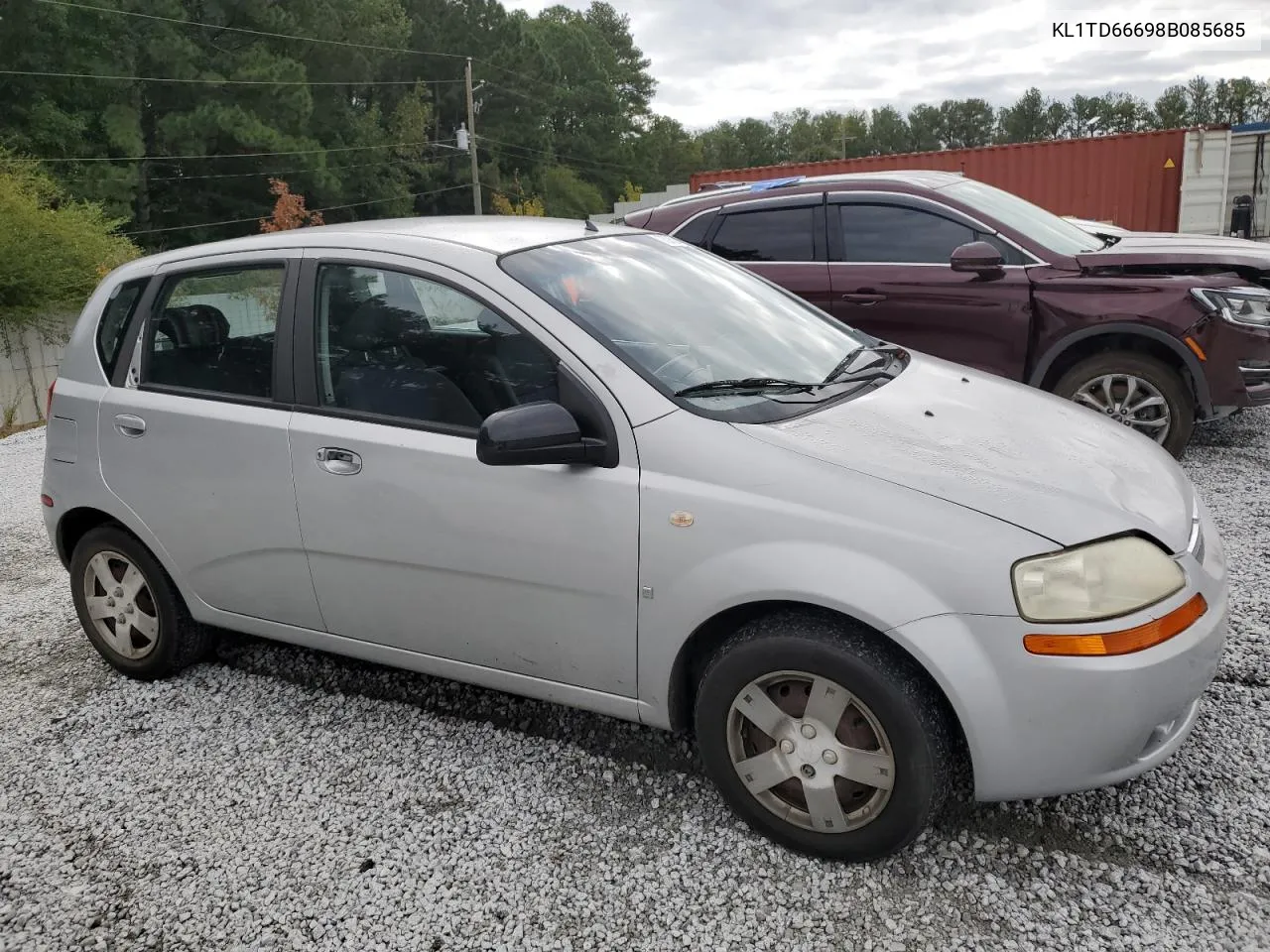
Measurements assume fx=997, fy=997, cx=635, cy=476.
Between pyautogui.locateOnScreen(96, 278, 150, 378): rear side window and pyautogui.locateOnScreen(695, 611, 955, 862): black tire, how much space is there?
2641mm

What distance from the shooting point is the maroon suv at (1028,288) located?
5.71 m

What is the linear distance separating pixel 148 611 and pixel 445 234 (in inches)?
75.7

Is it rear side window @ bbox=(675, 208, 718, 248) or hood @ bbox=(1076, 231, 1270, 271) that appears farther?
rear side window @ bbox=(675, 208, 718, 248)

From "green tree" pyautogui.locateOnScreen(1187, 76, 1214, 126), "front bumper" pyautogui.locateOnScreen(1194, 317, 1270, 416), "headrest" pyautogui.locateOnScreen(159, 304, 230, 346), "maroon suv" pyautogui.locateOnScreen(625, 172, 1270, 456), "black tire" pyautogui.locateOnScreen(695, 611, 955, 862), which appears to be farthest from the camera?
"green tree" pyautogui.locateOnScreen(1187, 76, 1214, 126)

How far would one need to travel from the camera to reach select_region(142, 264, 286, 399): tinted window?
3.39 meters

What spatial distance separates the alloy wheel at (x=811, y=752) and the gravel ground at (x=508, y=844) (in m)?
0.17

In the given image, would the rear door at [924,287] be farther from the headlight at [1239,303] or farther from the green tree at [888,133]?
the green tree at [888,133]

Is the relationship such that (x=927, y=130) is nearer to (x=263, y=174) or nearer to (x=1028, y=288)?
(x=263, y=174)

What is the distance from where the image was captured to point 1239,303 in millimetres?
5668

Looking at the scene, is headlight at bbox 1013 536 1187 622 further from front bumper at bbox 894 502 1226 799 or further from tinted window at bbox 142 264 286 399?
tinted window at bbox 142 264 286 399

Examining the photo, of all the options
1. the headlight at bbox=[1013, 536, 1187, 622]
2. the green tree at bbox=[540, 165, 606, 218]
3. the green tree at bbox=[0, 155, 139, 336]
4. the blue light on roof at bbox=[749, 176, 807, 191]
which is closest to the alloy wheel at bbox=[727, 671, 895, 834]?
the headlight at bbox=[1013, 536, 1187, 622]

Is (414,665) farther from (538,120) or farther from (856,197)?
(538,120)

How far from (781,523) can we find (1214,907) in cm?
137

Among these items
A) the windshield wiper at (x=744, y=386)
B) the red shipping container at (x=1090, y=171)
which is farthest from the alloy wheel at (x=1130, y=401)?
the red shipping container at (x=1090, y=171)
